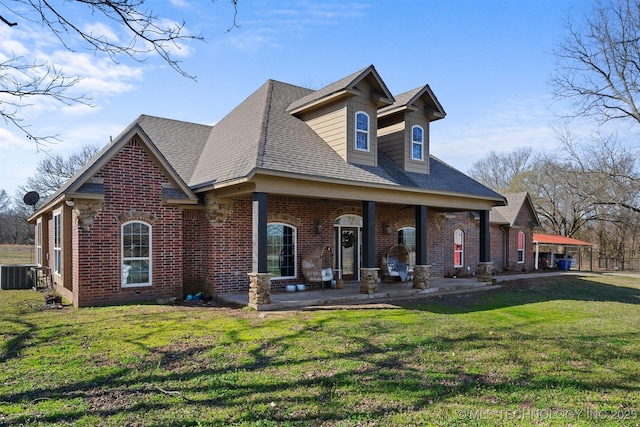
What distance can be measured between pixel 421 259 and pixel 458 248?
7.71m

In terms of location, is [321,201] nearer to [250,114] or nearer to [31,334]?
[250,114]

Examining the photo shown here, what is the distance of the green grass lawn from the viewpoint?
181 inches

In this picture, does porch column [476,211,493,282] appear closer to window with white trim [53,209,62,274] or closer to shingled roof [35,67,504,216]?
shingled roof [35,67,504,216]

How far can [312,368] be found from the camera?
6.00m

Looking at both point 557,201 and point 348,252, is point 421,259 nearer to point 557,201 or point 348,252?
point 348,252

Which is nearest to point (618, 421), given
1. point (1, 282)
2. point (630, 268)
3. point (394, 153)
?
point (394, 153)

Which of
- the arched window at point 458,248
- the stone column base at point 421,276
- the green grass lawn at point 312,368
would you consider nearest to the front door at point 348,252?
the stone column base at point 421,276

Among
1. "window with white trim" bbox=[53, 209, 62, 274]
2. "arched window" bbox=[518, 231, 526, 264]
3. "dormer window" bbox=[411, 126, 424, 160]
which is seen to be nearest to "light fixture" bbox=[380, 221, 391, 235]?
"dormer window" bbox=[411, 126, 424, 160]

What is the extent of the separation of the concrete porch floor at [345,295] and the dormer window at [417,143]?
450cm

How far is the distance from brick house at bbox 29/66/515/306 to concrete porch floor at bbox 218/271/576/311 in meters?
0.40

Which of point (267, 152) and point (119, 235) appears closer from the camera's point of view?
point (119, 235)

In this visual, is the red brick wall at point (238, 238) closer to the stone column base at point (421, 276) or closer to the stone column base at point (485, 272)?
the stone column base at point (421, 276)

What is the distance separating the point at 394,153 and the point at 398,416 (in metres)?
11.6

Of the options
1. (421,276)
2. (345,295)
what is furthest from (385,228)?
(345,295)
